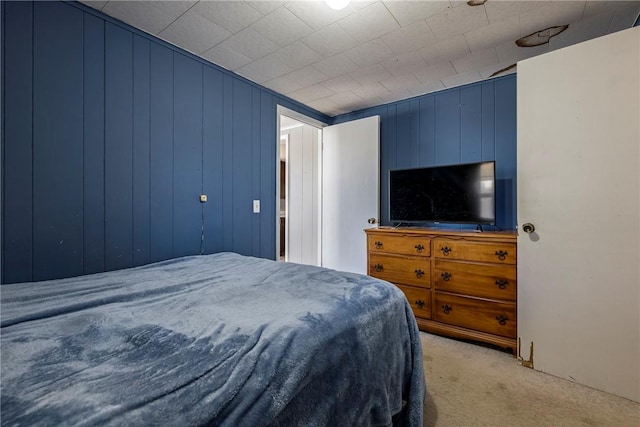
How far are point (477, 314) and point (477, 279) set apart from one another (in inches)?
11.2

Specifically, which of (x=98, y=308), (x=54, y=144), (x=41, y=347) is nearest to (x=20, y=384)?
(x=41, y=347)

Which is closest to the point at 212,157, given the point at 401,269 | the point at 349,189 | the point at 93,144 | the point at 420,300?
the point at 93,144

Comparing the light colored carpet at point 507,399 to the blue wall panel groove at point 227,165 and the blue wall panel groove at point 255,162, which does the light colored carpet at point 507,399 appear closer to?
the blue wall panel groove at point 255,162

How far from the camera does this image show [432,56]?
232 cm

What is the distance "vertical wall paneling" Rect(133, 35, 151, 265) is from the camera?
1950 mm

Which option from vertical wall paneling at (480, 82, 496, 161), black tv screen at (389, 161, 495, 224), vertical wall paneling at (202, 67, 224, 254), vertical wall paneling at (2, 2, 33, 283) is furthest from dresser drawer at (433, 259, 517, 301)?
vertical wall paneling at (2, 2, 33, 283)

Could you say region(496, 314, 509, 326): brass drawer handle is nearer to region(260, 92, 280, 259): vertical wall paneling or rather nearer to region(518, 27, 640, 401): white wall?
region(518, 27, 640, 401): white wall

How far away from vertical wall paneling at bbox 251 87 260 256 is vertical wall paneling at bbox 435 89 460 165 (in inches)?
74.5

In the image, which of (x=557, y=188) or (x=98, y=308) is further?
(x=557, y=188)

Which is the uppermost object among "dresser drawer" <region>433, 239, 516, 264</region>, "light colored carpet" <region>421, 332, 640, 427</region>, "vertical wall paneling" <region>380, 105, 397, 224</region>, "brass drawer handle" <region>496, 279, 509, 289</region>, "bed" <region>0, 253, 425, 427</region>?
"vertical wall paneling" <region>380, 105, 397, 224</region>

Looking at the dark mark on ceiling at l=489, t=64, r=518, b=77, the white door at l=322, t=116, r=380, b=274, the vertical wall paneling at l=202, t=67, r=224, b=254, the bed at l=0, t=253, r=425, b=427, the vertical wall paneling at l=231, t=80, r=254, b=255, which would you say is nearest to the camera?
the bed at l=0, t=253, r=425, b=427

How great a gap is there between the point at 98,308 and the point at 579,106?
2.81 meters

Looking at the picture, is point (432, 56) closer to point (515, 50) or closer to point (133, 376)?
point (515, 50)

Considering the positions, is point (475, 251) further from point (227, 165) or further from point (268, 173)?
point (227, 165)
